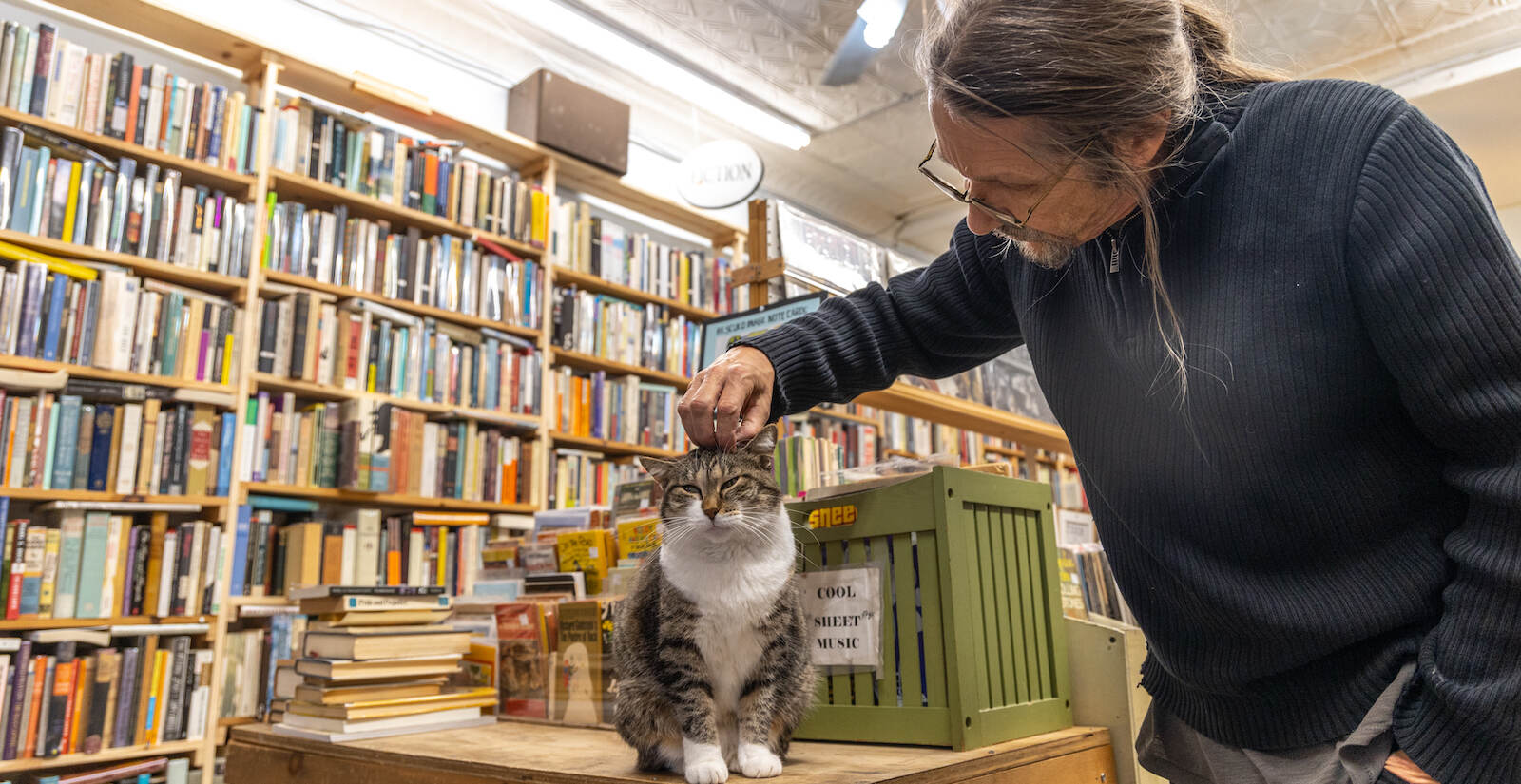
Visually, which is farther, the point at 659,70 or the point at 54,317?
the point at 659,70

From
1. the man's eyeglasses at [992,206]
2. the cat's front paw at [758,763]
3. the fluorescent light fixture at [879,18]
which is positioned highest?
the fluorescent light fixture at [879,18]

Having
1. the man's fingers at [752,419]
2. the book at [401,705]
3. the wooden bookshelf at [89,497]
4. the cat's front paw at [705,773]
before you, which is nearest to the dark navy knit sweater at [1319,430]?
the man's fingers at [752,419]

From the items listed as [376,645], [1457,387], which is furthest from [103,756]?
[1457,387]

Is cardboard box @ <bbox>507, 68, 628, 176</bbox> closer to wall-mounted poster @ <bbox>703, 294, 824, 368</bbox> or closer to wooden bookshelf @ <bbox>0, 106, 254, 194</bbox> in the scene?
wooden bookshelf @ <bbox>0, 106, 254, 194</bbox>

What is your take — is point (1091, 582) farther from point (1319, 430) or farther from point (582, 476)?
point (582, 476)

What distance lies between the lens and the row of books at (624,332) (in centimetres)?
392

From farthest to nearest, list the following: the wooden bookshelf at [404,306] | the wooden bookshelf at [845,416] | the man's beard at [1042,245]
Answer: the wooden bookshelf at [845,416] < the wooden bookshelf at [404,306] < the man's beard at [1042,245]

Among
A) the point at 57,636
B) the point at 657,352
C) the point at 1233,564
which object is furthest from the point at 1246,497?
the point at 657,352

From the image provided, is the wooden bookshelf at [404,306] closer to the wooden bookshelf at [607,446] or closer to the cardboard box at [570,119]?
the wooden bookshelf at [607,446]

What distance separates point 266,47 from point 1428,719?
3609 mm

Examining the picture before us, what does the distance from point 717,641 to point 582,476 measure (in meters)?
3.00

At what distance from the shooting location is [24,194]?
2.63m

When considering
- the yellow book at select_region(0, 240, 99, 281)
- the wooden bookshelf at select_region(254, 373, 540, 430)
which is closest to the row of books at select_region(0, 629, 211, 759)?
the wooden bookshelf at select_region(254, 373, 540, 430)

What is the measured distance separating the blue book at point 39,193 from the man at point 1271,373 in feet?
9.71
